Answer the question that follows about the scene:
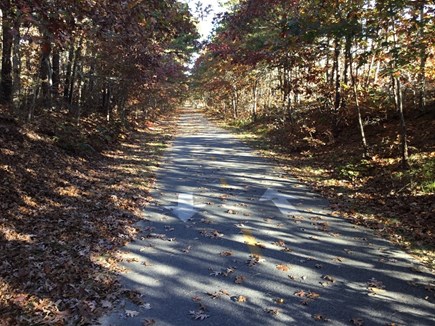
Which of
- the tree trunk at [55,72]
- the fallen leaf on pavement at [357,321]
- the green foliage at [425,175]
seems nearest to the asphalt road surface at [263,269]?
the fallen leaf on pavement at [357,321]

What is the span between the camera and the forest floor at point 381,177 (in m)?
7.71

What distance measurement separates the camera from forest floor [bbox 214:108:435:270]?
771cm

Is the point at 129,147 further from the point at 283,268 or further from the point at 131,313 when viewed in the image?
the point at 131,313

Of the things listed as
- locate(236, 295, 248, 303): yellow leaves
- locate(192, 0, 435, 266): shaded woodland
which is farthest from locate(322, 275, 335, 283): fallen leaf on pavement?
locate(192, 0, 435, 266): shaded woodland

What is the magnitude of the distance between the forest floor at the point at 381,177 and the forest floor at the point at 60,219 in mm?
5118

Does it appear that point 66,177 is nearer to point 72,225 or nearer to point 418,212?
point 72,225

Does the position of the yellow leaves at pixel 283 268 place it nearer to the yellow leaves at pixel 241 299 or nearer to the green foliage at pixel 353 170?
the yellow leaves at pixel 241 299

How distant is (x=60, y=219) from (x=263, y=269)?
172 inches

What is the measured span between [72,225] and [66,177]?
3.63m

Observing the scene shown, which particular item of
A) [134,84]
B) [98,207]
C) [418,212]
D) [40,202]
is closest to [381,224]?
[418,212]

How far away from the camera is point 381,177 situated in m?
11.2

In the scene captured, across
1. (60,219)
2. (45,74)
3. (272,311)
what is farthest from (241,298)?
(45,74)

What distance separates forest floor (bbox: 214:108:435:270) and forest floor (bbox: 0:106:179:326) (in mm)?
5118

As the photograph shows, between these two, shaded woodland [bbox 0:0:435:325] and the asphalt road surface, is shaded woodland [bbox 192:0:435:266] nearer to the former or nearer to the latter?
shaded woodland [bbox 0:0:435:325]
